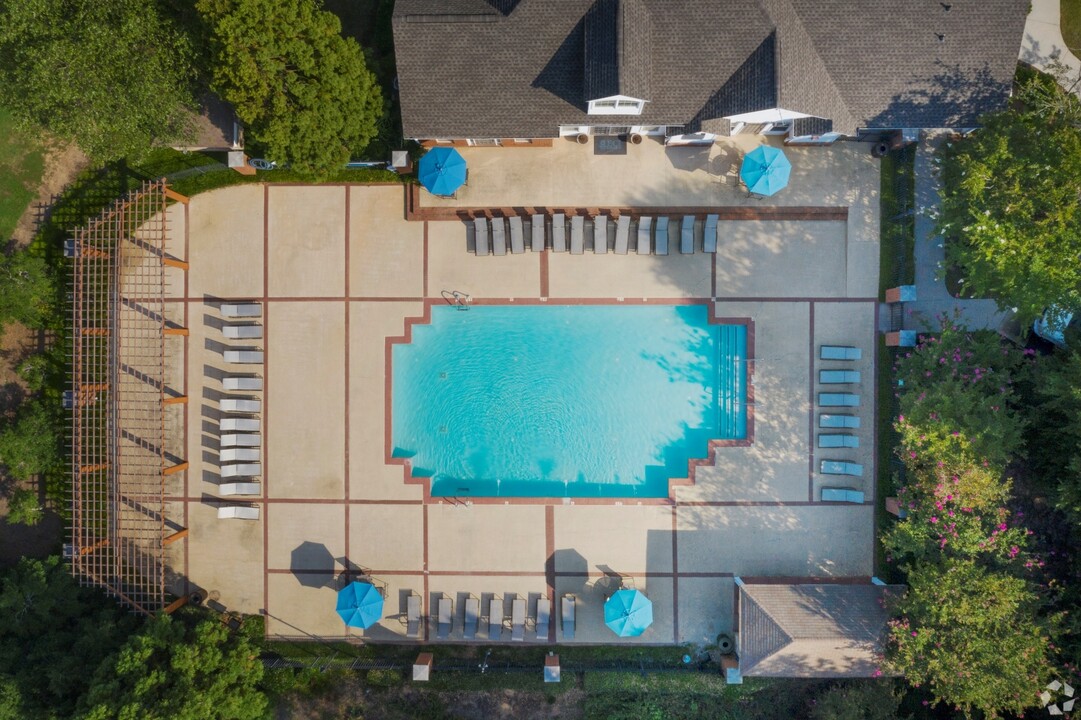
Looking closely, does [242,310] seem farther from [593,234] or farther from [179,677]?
[593,234]

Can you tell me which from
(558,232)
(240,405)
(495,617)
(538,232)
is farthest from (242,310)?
(495,617)

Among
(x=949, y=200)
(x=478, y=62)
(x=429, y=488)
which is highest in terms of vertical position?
(x=478, y=62)

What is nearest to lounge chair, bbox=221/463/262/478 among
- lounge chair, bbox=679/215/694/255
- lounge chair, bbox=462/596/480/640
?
lounge chair, bbox=462/596/480/640

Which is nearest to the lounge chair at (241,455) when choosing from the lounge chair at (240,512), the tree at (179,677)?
the lounge chair at (240,512)

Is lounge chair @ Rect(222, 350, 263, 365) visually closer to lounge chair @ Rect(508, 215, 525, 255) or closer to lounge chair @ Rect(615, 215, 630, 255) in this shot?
lounge chair @ Rect(508, 215, 525, 255)

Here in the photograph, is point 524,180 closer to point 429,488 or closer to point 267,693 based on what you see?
point 429,488

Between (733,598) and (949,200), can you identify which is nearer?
(949,200)

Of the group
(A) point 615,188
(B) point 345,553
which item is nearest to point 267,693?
(B) point 345,553
